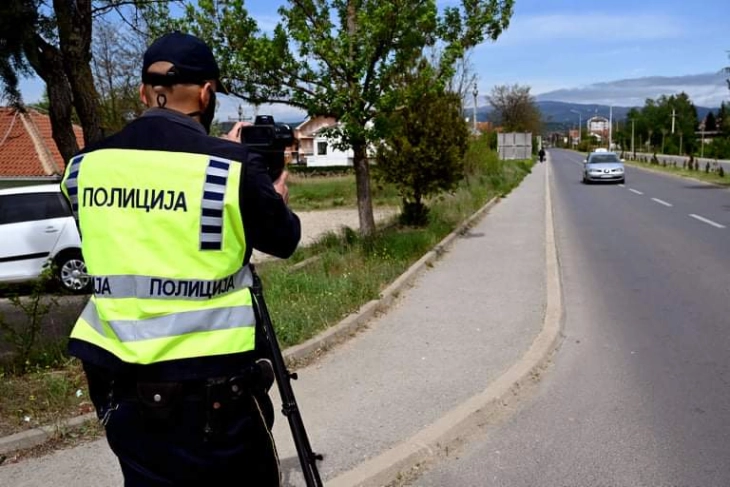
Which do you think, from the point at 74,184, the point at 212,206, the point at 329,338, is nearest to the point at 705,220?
the point at 329,338

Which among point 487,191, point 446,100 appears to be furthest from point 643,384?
point 487,191

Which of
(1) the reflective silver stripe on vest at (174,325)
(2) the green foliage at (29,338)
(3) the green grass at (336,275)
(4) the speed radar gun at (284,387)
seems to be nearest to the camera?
(1) the reflective silver stripe on vest at (174,325)

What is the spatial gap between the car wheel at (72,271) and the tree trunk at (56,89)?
4.82 m

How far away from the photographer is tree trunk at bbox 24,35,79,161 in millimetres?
4979

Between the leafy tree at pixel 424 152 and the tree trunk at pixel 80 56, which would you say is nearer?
the tree trunk at pixel 80 56

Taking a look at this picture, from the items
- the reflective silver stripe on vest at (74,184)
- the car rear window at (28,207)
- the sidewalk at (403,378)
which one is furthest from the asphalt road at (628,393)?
the car rear window at (28,207)

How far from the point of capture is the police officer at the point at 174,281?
5.97 feet

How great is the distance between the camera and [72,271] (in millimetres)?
10344

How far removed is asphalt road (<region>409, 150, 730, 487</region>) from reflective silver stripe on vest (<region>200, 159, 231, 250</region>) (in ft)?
7.97

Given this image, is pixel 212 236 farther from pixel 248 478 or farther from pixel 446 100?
pixel 446 100

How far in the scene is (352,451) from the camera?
395 cm

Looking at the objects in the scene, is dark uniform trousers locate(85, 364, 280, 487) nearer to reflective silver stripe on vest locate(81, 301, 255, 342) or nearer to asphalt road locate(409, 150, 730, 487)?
reflective silver stripe on vest locate(81, 301, 255, 342)

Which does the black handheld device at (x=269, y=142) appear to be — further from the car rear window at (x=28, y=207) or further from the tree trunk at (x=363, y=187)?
the car rear window at (x=28, y=207)

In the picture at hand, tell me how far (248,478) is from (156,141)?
101 centimetres
